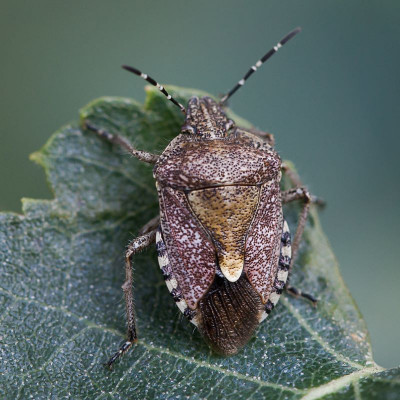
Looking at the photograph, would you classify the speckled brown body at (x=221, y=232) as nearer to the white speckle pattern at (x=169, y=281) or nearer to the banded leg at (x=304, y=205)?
the white speckle pattern at (x=169, y=281)

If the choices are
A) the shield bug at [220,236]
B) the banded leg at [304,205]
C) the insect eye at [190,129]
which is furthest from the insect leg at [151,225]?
the banded leg at [304,205]

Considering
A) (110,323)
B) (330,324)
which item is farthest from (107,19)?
(330,324)

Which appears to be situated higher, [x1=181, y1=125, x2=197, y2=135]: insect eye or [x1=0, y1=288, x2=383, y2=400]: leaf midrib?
[x1=181, y1=125, x2=197, y2=135]: insect eye

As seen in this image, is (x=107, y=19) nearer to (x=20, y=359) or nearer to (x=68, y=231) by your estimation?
(x=68, y=231)

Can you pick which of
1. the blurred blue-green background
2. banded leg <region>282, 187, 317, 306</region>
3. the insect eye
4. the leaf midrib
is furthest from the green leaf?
the blurred blue-green background

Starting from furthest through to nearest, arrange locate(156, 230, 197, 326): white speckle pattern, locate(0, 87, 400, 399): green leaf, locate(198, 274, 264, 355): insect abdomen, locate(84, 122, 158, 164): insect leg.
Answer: locate(84, 122, 158, 164): insect leg, locate(156, 230, 197, 326): white speckle pattern, locate(198, 274, 264, 355): insect abdomen, locate(0, 87, 400, 399): green leaf

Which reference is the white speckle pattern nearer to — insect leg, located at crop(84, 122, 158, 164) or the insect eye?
insect leg, located at crop(84, 122, 158, 164)
